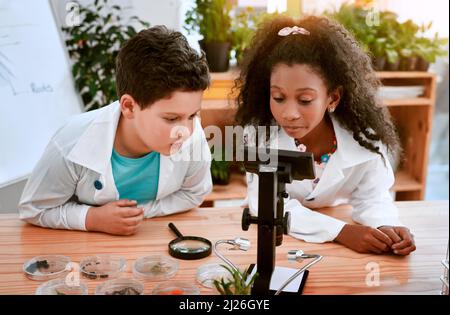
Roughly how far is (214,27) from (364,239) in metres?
0.73

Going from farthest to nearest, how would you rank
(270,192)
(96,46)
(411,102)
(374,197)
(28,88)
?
(411,102)
(96,46)
(28,88)
(374,197)
(270,192)

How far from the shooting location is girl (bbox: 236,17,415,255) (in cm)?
78

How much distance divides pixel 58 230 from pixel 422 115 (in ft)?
4.91

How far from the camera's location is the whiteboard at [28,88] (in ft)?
3.49

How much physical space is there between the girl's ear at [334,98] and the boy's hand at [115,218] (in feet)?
1.20

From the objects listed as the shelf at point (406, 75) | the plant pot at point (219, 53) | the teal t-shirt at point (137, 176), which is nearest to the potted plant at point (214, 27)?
the plant pot at point (219, 53)

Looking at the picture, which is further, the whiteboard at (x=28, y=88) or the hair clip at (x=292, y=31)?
the whiteboard at (x=28, y=88)

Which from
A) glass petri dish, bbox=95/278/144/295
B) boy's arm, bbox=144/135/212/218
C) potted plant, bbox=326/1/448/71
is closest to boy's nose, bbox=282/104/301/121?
boy's arm, bbox=144/135/212/218

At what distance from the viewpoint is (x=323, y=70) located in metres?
0.81

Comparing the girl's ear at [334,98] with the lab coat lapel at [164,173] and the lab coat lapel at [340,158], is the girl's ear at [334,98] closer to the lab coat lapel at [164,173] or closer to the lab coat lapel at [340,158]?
the lab coat lapel at [340,158]

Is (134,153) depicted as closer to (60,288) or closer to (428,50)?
(60,288)

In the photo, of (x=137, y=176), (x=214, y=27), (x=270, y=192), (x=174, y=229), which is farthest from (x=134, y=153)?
(x=214, y=27)

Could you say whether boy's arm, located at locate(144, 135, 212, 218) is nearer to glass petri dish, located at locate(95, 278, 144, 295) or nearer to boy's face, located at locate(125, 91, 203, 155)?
boy's face, located at locate(125, 91, 203, 155)
